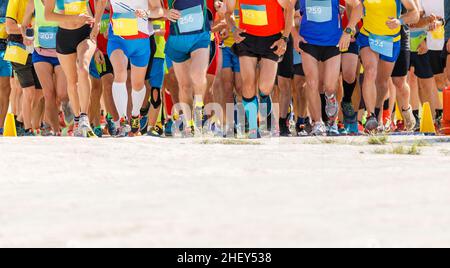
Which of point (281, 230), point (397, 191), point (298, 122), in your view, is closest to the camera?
point (281, 230)

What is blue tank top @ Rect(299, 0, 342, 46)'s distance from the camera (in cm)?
1020

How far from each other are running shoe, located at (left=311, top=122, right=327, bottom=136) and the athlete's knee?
5.58ft

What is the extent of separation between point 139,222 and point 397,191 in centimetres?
137

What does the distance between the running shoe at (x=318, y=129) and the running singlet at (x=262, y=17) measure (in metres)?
1.11

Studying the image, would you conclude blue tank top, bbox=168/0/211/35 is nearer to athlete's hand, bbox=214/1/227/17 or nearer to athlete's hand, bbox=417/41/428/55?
athlete's hand, bbox=214/1/227/17

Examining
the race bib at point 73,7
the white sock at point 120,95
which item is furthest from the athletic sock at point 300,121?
the race bib at point 73,7

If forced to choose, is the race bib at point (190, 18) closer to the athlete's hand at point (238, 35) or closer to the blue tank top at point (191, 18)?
the blue tank top at point (191, 18)

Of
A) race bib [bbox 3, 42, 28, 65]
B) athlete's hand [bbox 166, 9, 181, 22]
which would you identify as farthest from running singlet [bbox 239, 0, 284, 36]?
race bib [bbox 3, 42, 28, 65]

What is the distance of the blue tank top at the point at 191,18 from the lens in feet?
31.4

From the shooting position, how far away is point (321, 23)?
10.2 m

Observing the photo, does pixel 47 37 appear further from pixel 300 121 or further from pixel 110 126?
pixel 300 121

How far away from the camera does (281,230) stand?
3266 mm
